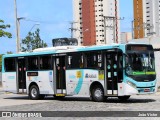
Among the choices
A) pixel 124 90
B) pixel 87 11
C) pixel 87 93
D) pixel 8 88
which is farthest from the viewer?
pixel 87 11

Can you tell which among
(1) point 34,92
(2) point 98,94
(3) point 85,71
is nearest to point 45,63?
(1) point 34,92

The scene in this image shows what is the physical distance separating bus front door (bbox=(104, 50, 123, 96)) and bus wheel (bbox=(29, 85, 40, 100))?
6204 mm

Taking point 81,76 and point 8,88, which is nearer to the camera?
point 81,76

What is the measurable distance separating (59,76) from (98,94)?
137 inches

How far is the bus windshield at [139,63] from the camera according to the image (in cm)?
2034

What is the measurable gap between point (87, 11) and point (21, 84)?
2385 inches

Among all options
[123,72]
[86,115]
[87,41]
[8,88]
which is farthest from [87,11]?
[86,115]

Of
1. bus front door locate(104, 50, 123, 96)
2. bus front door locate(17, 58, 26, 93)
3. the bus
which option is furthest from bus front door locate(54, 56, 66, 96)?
bus front door locate(104, 50, 123, 96)

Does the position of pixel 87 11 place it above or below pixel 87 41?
above

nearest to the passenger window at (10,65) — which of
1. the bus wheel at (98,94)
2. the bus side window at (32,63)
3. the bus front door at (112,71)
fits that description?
the bus side window at (32,63)

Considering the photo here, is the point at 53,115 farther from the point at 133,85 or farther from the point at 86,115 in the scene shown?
the point at 133,85

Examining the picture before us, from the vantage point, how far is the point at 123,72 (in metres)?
20.3

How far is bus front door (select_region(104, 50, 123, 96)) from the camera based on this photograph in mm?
20453

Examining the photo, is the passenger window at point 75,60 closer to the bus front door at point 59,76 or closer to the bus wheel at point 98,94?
the bus front door at point 59,76
